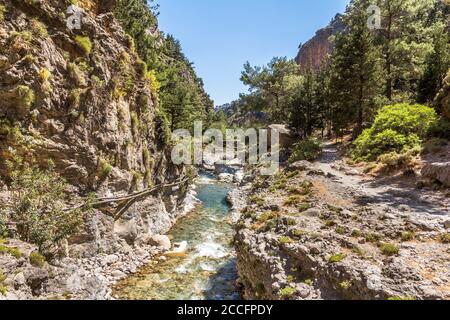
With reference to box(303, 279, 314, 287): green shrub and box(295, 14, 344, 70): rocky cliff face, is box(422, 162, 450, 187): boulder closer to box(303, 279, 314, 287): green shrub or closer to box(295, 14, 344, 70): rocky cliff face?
box(303, 279, 314, 287): green shrub

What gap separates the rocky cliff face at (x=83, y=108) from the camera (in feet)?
49.8

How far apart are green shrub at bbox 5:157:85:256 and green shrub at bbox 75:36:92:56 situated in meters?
8.04

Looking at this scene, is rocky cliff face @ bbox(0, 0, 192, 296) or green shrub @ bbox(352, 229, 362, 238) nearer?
green shrub @ bbox(352, 229, 362, 238)

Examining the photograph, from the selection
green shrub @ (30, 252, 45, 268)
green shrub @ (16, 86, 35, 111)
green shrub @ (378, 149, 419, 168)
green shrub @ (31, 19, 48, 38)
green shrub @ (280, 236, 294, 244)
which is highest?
green shrub @ (31, 19, 48, 38)

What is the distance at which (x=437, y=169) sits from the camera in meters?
17.5

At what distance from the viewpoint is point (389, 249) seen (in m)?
11.3

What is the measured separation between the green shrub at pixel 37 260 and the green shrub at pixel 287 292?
10126mm

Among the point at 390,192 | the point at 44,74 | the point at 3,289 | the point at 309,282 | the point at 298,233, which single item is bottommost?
the point at 309,282

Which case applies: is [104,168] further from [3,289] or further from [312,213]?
[312,213]

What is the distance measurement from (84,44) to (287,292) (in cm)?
1850

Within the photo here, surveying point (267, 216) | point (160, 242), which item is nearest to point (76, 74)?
point (160, 242)

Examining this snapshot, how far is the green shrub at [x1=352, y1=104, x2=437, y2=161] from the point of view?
75.2ft

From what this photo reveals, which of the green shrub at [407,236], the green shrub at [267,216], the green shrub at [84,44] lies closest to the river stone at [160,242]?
the green shrub at [267,216]

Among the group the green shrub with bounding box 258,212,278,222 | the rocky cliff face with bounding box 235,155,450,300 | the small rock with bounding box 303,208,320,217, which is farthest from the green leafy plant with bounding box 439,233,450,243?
the green shrub with bounding box 258,212,278,222
